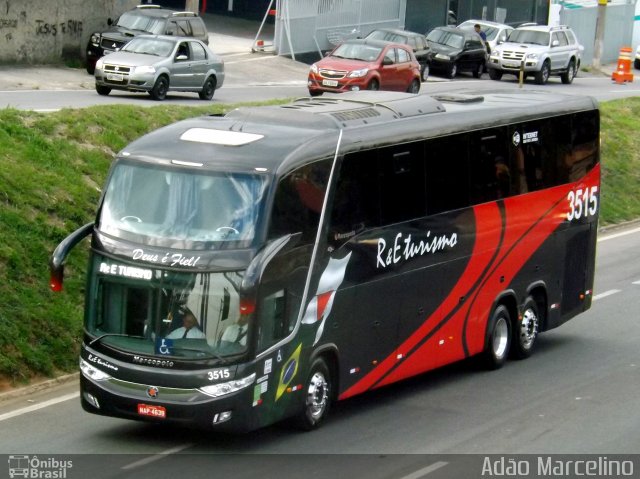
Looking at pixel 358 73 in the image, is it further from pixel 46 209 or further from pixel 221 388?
pixel 221 388

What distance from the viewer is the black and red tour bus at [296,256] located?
A: 11727mm

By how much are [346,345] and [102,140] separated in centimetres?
869

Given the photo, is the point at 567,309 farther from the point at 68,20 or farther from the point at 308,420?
the point at 68,20

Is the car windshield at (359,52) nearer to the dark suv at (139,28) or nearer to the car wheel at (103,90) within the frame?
the dark suv at (139,28)

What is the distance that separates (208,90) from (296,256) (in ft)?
70.1

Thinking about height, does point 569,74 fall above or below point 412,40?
below

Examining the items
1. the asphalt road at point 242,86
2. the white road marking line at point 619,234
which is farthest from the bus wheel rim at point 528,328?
the white road marking line at point 619,234

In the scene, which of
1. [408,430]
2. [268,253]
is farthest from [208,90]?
[268,253]

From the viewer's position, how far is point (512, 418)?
1395 centimetres

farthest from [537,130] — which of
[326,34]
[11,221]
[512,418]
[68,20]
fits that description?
[326,34]

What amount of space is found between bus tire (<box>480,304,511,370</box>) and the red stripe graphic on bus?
0.62ft

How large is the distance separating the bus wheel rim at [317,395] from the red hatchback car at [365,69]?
2247cm

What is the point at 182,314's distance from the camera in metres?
11.7

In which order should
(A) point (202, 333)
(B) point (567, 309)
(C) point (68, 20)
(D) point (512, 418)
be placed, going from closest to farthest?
(A) point (202, 333)
(D) point (512, 418)
(B) point (567, 309)
(C) point (68, 20)
